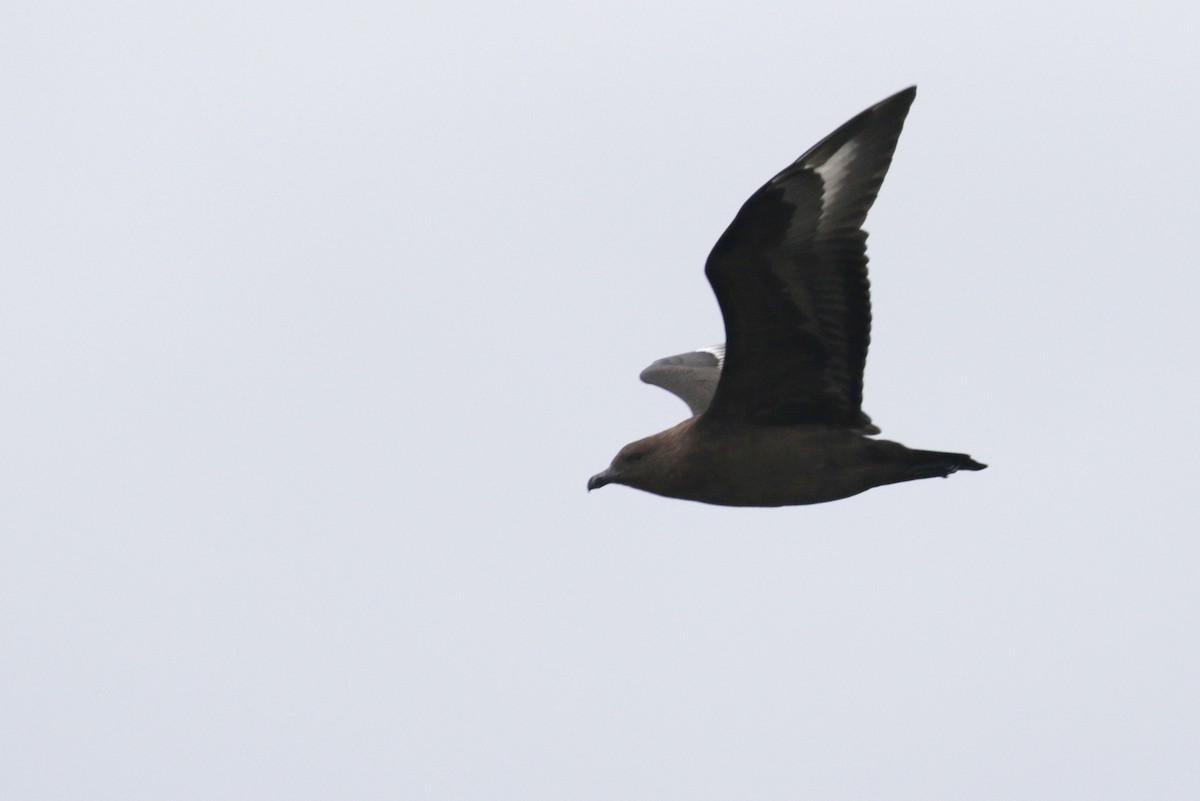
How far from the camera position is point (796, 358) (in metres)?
10.2

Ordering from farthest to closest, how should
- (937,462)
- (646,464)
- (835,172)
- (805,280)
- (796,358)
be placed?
(646,464) → (937,462) → (796,358) → (805,280) → (835,172)

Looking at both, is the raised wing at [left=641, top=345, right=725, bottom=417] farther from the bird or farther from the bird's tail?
the bird's tail

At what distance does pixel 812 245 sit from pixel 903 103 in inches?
32.2

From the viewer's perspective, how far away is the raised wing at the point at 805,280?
9.55 meters

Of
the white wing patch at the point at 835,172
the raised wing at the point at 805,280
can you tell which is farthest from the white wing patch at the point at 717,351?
the white wing patch at the point at 835,172

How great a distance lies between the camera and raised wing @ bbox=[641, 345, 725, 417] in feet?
41.1

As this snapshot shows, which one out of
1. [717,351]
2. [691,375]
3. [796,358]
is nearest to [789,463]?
[796,358]

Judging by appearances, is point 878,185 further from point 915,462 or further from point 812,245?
point 915,462

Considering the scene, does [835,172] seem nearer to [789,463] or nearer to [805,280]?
[805,280]

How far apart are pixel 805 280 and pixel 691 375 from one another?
3.32 meters

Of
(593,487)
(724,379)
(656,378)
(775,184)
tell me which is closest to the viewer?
(775,184)

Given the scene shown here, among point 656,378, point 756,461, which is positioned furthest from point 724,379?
point 656,378

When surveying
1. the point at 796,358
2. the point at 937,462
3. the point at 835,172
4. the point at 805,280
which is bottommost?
the point at 937,462

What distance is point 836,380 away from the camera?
10383 mm
